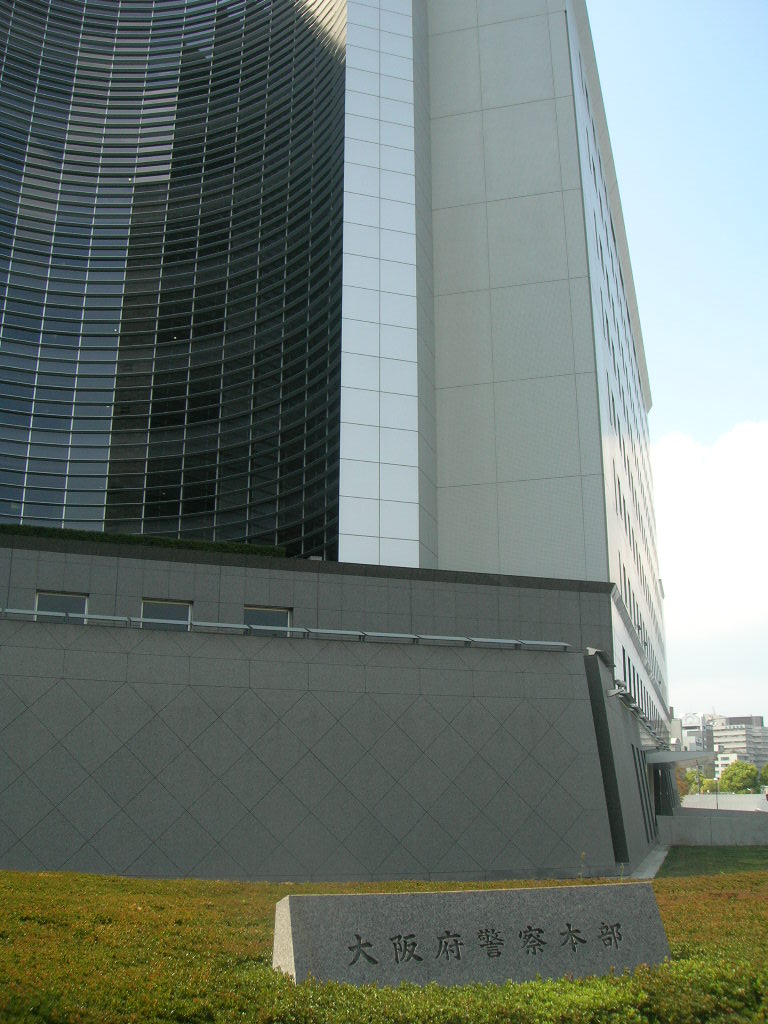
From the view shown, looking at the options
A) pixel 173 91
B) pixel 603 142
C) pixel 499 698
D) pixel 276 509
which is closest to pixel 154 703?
pixel 499 698

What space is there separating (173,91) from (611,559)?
2692 cm

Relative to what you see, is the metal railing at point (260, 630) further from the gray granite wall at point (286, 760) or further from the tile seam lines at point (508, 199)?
the tile seam lines at point (508, 199)

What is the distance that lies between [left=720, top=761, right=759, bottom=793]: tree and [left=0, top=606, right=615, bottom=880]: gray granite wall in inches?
5086

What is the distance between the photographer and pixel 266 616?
22.1 m

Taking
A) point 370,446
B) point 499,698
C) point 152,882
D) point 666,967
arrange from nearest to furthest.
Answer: point 666,967, point 152,882, point 499,698, point 370,446

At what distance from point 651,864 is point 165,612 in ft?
47.2

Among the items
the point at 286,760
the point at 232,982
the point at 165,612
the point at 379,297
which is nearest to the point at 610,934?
the point at 232,982

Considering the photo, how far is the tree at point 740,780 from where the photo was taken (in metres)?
138

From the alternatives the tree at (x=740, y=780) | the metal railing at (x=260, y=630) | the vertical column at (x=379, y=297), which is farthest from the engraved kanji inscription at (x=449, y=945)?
the tree at (x=740, y=780)

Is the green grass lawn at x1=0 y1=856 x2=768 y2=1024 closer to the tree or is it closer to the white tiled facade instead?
the white tiled facade

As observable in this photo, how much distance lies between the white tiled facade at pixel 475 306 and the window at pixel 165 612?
661 centimetres

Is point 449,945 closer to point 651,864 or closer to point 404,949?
point 404,949

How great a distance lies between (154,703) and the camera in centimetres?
1828

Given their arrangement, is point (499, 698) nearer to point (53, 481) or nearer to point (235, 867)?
point (235, 867)
